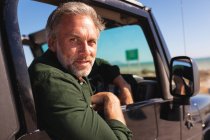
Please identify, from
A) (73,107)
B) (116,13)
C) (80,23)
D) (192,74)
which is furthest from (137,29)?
(73,107)

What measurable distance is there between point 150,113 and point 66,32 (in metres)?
1.02

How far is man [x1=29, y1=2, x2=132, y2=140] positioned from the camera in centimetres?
140

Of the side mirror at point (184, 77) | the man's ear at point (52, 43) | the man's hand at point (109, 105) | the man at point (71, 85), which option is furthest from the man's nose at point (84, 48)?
the side mirror at point (184, 77)

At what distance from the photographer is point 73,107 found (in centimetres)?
141

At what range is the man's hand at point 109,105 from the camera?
1.68 metres

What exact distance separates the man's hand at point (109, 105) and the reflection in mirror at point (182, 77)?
733 millimetres

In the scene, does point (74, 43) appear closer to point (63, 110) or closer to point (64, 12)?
point (64, 12)

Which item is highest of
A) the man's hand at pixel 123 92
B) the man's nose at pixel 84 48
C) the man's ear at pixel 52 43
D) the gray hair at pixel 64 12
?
the gray hair at pixel 64 12

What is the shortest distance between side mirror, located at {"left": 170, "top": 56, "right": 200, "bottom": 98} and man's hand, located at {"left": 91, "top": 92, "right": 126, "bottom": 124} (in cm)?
73

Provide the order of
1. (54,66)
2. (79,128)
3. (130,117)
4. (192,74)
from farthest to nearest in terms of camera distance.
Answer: (192,74) → (130,117) → (54,66) → (79,128)

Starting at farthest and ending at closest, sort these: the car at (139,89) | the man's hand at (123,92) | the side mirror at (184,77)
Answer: the man's hand at (123,92)
the side mirror at (184,77)
the car at (139,89)

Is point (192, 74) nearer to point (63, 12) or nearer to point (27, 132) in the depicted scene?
point (63, 12)

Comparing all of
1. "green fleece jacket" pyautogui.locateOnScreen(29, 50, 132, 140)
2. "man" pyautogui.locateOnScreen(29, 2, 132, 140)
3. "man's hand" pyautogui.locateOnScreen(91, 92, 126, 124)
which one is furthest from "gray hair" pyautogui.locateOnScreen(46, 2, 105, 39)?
"man's hand" pyautogui.locateOnScreen(91, 92, 126, 124)

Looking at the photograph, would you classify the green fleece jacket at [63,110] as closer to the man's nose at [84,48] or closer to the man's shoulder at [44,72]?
the man's shoulder at [44,72]
